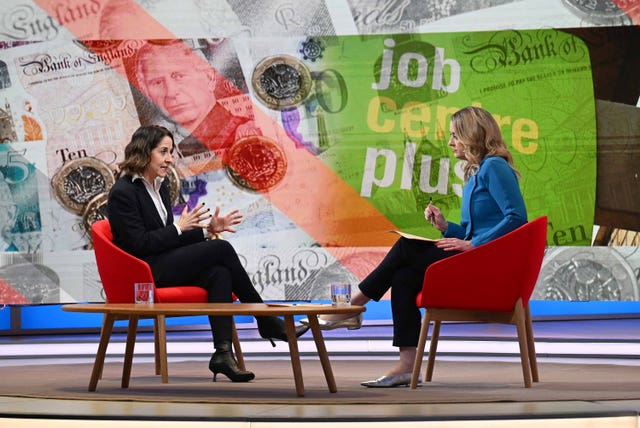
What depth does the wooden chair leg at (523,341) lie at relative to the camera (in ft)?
12.3

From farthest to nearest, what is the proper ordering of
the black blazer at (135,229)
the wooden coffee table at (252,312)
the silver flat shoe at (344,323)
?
the black blazer at (135,229) < the silver flat shoe at (344,323) < the wooden coffee table at (252,312)

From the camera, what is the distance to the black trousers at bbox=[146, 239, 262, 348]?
4.23m

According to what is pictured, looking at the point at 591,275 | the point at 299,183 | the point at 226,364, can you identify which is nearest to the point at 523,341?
the point at 226,364

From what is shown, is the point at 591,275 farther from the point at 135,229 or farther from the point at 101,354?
the point at 101,354

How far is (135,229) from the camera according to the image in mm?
4402

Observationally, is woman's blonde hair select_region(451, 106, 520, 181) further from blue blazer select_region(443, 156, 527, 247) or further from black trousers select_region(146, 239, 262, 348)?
black trousers select_region(146, 239, 262, 348)

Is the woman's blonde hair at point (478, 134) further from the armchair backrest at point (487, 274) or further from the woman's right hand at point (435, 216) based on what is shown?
the armchair backrest at point (487, 274)

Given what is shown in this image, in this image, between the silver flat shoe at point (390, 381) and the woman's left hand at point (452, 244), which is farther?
the woman's left hand at point (452, 244)

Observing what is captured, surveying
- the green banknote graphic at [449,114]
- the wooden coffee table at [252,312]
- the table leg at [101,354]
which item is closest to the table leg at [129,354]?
the wooden coffee table at [252,312]

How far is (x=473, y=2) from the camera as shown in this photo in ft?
22.3

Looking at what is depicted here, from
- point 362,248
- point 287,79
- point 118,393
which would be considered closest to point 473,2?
point 287,79

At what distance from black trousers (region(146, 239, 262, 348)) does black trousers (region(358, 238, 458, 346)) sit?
55cm

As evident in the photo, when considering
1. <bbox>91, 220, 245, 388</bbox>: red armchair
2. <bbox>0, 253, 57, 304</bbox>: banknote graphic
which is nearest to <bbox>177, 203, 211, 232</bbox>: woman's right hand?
<bbox>91, 220, 245, 388</bbox>: red armchair

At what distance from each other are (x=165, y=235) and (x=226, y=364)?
2.41 ft
